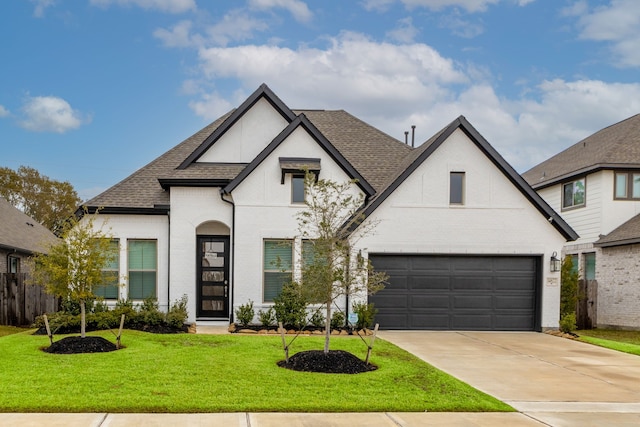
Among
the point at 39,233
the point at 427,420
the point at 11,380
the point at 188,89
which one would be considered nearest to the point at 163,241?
the point at 188,89

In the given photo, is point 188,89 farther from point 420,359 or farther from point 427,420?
point 427,420

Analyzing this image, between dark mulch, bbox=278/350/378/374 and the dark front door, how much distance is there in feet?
23.7

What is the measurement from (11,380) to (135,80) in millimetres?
13867

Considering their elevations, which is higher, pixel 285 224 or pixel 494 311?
pixel 285 224

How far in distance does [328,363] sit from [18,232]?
19793 mm

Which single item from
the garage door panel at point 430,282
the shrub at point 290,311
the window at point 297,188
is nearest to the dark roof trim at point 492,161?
the window at point 297,188

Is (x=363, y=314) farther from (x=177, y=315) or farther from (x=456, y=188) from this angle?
(x=177, y=315)

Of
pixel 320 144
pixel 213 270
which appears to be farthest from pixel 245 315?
pixel 320 144

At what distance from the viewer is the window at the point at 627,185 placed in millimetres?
21750

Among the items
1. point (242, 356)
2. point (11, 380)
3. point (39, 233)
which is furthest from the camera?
point (39, 233)

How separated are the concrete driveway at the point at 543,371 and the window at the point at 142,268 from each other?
710cm

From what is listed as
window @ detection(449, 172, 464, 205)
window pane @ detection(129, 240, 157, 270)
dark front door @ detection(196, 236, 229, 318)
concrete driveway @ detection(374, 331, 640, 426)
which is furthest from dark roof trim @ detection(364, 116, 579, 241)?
window pane @ detection(129, 240, 157, 270)

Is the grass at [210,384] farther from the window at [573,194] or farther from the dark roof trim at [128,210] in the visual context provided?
the window at [573,194]

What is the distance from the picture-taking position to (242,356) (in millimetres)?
11555
